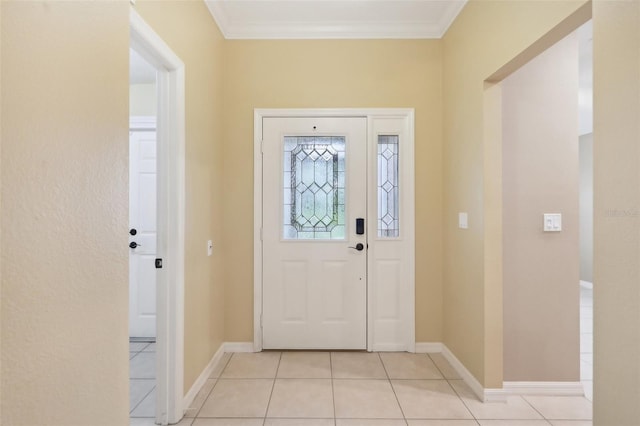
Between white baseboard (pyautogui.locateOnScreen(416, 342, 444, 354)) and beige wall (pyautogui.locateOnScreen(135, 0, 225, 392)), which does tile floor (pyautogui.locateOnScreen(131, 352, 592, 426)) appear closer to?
white baseboard (pyautogui.locateOnScreen(416, 342, 444, 354))

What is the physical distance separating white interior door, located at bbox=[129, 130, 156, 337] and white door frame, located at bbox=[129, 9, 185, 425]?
54.4 inches

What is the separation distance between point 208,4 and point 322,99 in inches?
43.6

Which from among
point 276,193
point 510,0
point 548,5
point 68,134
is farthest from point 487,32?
point 68,134

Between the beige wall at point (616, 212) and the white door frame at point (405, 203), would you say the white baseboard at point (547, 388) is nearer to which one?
the white door frame at point (405, 203)

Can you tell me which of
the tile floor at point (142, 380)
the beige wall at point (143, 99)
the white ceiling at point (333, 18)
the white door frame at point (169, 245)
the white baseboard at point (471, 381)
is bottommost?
the tile floor at point (142, 380)

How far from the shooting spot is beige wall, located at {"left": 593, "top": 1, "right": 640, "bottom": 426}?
1.11 metres

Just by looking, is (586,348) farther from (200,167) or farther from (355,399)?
(200,167)

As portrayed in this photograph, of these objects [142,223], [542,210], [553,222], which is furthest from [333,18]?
[142,223]

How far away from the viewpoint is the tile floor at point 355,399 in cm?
193

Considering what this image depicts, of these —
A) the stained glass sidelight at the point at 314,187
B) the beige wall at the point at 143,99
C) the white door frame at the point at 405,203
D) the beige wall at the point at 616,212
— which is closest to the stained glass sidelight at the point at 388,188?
the white door frame at the point at 405,203

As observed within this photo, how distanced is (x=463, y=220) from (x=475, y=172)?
0.39m

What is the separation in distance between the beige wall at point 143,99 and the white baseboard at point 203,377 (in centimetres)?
236

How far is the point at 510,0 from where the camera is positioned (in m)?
1.83

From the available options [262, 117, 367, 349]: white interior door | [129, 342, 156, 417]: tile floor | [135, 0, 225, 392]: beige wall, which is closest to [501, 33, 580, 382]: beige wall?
[262, 117, 367, 349]: white interior door
